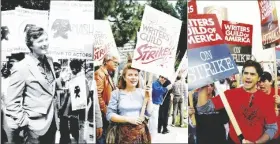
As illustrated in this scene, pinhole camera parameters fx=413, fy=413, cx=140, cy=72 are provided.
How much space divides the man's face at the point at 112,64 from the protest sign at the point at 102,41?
0.19ft

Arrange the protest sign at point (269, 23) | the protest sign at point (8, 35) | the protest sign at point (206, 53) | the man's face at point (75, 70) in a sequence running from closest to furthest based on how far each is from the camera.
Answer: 1. the protest sign at point (8, 35)
2. the man's face at point (75, 70)
3. the protest sign at point (206, 53)
4. the protest sign at point (269, 23)

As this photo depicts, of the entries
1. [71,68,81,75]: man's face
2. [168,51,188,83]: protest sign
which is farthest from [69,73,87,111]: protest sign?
[168,51,188,83]: protest sign

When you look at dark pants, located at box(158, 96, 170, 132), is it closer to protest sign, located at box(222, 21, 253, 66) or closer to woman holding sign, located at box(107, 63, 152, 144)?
woman holding sign, located at box(107, 63, 152, 144)

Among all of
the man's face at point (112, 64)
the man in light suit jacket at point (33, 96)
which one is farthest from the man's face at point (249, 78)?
the man in light suit jacket at point (33, 96)

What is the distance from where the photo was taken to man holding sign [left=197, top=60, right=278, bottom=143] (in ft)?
13.3

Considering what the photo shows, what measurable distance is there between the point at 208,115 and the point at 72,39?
1.50 m

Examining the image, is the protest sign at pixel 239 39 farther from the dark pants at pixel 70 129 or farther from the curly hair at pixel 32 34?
the curly hair at pixel 32 34

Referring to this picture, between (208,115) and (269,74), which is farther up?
(269,74)

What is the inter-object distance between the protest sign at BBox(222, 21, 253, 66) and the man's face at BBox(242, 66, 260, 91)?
10cm

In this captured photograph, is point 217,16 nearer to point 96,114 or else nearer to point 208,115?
point 208,115

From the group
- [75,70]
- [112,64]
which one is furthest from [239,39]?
[75,70]

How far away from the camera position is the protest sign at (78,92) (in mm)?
3770

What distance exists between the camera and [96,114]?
381 cm

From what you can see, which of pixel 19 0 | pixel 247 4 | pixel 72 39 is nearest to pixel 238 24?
pixel 247 4
